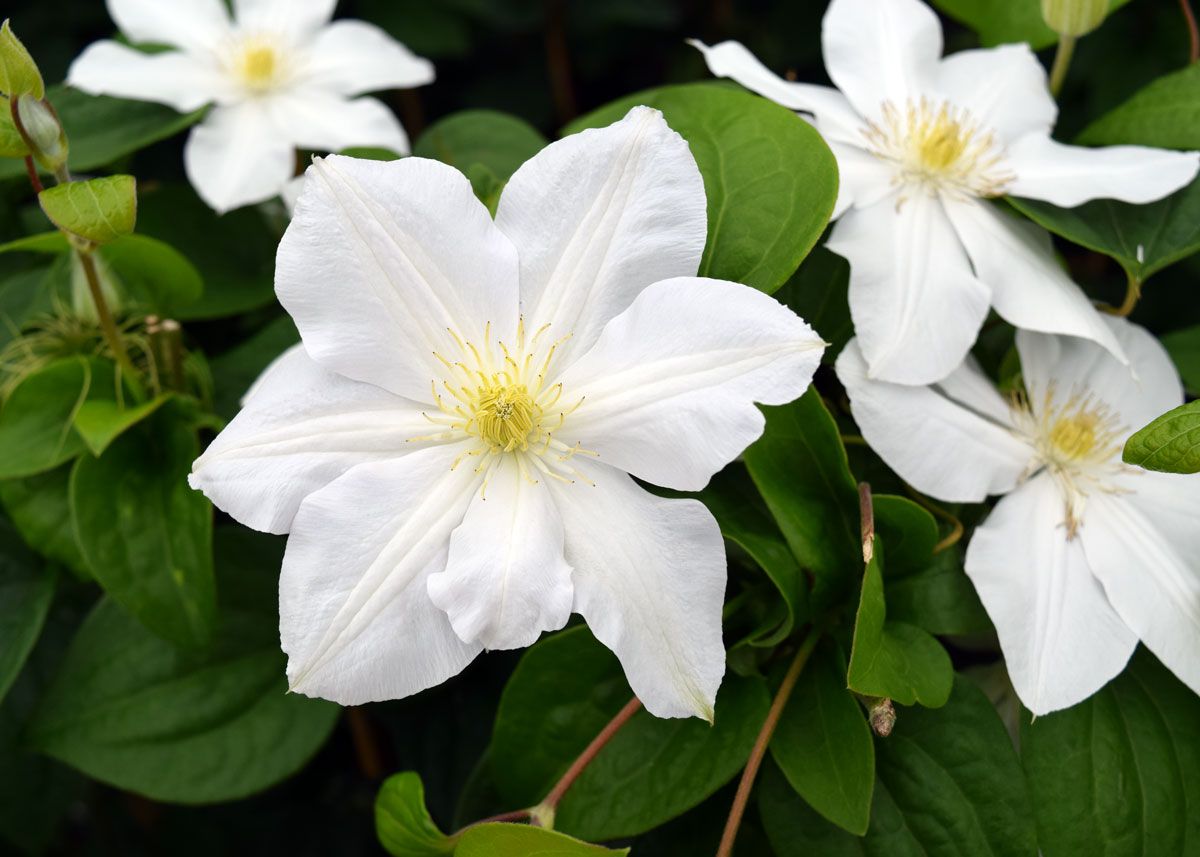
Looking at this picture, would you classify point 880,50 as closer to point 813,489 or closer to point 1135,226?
point 1135,226

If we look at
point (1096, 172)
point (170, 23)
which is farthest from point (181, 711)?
point (1096, 172)

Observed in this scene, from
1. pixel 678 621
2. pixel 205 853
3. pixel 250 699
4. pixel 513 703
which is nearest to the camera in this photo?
pixel 678 621

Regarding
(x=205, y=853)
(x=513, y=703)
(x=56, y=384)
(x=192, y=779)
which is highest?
→ (x=56, y=384)

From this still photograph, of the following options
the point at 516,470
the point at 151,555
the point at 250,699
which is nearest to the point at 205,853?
the point at 250,699

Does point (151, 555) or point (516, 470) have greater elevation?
point (516, 470)

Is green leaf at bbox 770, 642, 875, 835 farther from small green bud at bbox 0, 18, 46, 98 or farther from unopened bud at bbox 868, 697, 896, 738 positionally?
small green bud at bbox 0, 18, 46, 98

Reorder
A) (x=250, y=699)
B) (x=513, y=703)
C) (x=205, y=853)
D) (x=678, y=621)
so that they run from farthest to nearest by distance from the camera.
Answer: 1. (x=205, y=853)
2. (x=250, y=699)
3. (x=513, y=703)
4. (x=678, y=621)

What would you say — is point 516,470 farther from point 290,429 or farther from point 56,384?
point 56,384

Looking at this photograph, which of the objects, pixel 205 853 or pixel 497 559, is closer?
pixel 497 559
